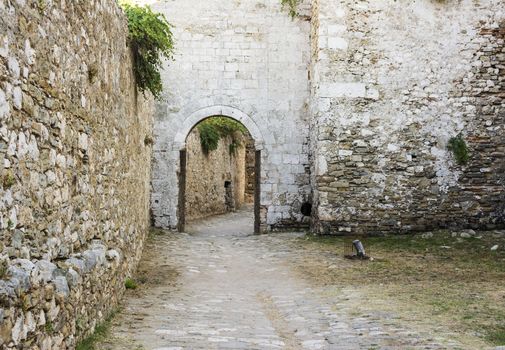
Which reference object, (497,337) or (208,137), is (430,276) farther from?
(208,137)

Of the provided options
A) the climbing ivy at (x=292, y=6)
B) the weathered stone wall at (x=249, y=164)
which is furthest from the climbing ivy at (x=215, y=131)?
the climbing ivy at (x=292, y=6)

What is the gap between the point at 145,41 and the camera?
7090 mm

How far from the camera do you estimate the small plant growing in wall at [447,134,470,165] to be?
34.9 ft

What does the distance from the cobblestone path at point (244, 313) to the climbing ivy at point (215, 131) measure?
896 centimetres

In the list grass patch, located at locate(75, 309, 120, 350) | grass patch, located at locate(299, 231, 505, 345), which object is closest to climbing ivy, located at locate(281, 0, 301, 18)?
grass patch, located at locate(299, 231, 505, 345)

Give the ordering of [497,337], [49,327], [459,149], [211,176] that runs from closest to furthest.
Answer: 1. [49,327]
2. [497,337]
3. [459,149]
4. [211,176]

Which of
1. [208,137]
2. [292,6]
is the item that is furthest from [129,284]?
[208,137]

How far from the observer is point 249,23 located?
12172mm

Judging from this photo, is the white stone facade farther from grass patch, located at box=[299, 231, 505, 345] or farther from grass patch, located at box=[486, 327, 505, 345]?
grass patch, located at box=[486, 327, 505, 345]

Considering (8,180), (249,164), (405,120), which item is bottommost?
(8,180)

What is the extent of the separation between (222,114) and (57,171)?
898cm

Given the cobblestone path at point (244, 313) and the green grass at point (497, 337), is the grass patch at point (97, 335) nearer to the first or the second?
the cobblestone path at point (244, 313)

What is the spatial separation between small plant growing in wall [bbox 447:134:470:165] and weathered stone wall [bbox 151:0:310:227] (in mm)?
3088

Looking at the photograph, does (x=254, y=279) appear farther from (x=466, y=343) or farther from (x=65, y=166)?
(x=65, y=166)
